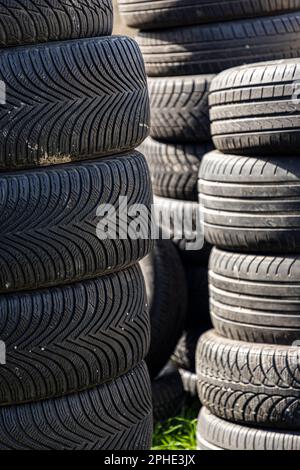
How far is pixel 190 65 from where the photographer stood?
5520 millimetres

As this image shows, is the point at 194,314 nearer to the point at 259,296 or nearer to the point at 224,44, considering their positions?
the point at 259,296

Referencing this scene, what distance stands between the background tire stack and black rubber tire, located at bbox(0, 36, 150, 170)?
156 centimetres

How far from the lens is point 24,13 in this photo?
3697 millimetres

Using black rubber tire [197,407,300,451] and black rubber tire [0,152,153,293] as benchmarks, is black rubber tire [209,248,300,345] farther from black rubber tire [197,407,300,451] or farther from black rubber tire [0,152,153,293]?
black rubber tire [0,152,153,293]

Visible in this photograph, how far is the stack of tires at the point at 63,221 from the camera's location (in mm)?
3686

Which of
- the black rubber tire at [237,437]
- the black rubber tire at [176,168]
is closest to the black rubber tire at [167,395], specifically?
the black rubber tire at [237,437]

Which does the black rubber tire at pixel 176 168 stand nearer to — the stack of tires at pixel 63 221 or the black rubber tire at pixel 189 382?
the black rubber tire at pixel 189 382

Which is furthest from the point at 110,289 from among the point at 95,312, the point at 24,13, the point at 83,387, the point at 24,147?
the point at 24,13

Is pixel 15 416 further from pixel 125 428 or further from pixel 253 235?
pixel 253 235

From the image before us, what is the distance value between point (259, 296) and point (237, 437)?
594 millimetres

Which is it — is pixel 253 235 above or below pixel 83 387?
above

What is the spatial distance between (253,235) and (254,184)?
0.20 meters

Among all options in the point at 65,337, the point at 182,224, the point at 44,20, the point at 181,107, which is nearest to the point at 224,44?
the point at 181,107

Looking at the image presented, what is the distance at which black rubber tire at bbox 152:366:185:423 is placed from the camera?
17.7ft
